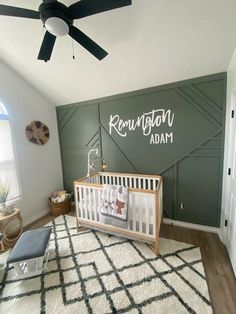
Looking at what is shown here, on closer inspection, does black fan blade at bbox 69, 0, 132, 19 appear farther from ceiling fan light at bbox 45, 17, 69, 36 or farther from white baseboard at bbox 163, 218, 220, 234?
white baseboard at bbox 163, 218, 220, 234

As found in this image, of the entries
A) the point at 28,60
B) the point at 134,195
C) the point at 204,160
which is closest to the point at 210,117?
the point at 204,160

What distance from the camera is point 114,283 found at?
163 centimetres

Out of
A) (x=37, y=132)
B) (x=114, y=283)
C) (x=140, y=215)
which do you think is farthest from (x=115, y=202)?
(x=37, y=132)

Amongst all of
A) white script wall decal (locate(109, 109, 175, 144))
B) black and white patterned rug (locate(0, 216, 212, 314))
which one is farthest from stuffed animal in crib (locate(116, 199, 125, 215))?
white script wall decal (locate(109, 109, 175, 144))

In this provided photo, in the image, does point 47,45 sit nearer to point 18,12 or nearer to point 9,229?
point 18,12

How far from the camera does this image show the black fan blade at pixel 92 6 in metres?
1.09

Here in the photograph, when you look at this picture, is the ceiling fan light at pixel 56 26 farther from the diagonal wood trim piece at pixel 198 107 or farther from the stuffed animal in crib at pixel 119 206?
the stuffed animal in crib at pixel 119 206

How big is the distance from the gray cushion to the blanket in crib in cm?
78

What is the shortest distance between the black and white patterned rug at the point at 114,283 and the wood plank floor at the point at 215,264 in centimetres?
8

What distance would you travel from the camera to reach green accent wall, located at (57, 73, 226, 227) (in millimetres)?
2266

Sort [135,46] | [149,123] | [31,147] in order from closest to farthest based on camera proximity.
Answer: [135,46]
[149,123]
[31,147]

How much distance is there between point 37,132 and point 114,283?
273 centimetres

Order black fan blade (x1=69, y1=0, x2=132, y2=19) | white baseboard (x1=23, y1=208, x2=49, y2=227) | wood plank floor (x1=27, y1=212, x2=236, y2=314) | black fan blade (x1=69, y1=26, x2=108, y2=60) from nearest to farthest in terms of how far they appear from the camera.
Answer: black fan blade (x1=69, y1=0, x2=132, y2=19)
black fan blade (x1=69, y1=26, x2=108, y2=60)
wood plank floor (x1=27, y1=212, x2=236, y2=314)
white baseboard (x1=23, y1=208, x2=49, y2=227)

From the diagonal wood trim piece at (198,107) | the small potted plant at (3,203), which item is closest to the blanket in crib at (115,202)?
the small potted plant at (3,203)
